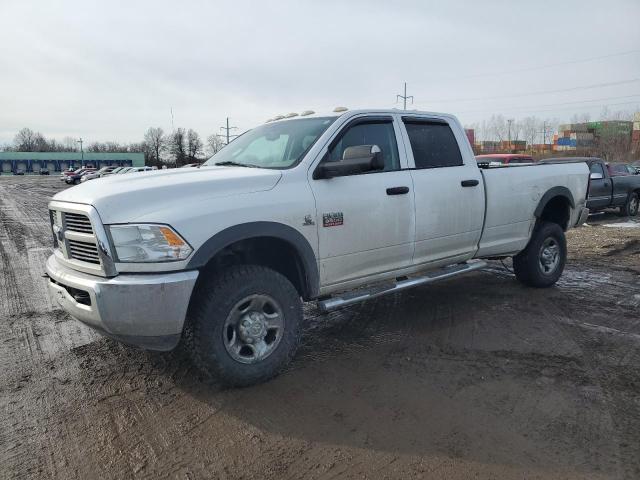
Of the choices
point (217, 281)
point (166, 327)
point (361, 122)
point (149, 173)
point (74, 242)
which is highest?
point (361, 122)

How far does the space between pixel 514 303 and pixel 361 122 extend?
9.28 ft

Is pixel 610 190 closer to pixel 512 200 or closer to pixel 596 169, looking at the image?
pixel 596 169

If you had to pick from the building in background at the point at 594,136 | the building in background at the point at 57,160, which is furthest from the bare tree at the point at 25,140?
the building in background at the point at 594,136

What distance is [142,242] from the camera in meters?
3.13

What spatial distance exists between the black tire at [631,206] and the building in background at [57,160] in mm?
94760

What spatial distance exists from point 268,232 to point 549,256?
14.2 ft

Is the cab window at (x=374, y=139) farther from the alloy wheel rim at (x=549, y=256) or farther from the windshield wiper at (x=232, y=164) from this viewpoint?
the alloy wheel rim at (x=549, y=256)

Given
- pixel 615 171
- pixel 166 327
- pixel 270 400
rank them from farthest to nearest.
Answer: pixel 615 171, pixel 270 400, pixel 166 327

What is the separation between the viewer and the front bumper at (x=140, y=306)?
3.10 meters

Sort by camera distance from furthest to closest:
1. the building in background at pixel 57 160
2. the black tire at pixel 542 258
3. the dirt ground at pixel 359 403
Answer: the building in background at pixel 57 160, the black tire at pixel 542 258, the dirt ground at pixel 359 403

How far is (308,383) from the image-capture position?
12.1 ft

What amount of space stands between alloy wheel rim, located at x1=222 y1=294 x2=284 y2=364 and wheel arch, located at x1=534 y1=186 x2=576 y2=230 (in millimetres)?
3801

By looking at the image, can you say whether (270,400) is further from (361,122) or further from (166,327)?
(361,122)

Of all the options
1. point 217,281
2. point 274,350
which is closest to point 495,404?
point 274,350
